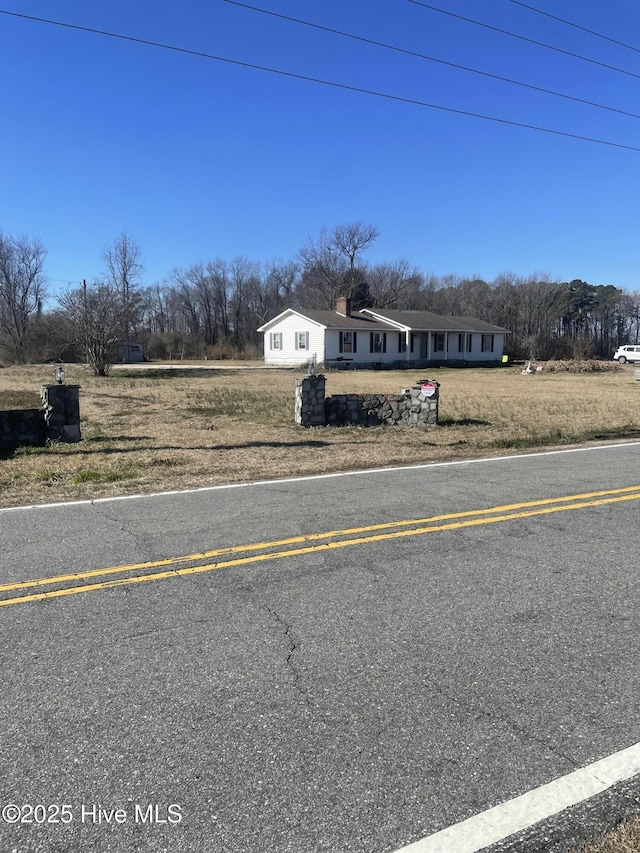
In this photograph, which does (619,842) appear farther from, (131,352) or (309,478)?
(131,352)

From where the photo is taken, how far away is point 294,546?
5312 millimetres

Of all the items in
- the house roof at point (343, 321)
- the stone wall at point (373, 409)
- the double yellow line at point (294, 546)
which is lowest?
the double yellow line at point (294, 546)

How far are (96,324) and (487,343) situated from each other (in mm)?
33731

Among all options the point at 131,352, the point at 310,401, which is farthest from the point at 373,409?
the point at 131,352

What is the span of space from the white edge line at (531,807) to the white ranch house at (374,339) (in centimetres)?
4247

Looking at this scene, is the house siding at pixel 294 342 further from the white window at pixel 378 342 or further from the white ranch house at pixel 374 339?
the white window at pixel 378 342

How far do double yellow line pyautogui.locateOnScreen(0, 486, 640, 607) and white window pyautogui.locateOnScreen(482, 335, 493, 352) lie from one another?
1887 inches

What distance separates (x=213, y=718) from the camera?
284cm

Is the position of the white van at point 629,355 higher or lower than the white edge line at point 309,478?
higher

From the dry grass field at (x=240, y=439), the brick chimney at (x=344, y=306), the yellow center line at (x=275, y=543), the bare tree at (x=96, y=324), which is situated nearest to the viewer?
the yellow center line at (x=275, y=543)

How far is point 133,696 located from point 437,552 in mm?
2883

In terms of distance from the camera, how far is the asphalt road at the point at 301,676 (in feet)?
7.58

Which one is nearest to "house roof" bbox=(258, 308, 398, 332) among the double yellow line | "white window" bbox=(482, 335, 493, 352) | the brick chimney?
the brick chimney

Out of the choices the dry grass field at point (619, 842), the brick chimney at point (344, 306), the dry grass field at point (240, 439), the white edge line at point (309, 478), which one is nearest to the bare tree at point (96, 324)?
the dry grass field at point (240, 439)
